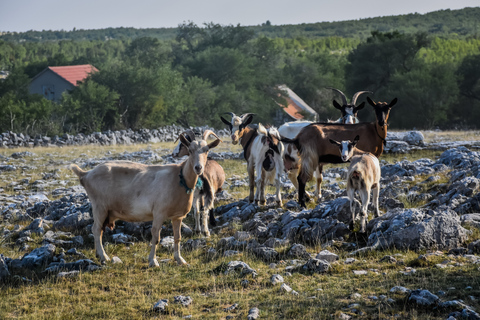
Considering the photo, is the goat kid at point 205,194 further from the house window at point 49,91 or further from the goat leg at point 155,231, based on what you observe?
the house window at point 49,91

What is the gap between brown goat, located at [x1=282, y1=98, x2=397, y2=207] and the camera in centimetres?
1268

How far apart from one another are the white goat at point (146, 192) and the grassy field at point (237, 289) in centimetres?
68

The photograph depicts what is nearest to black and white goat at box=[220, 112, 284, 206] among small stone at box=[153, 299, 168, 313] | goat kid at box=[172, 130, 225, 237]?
goat kid at box=[172, 130, 225, 237]

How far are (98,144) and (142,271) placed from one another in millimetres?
27121

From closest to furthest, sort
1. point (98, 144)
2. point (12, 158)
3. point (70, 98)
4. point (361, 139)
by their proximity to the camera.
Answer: point (361, 139), point (12, 158), point (98, 144), point (70, 98)

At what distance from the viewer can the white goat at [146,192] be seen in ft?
30.2

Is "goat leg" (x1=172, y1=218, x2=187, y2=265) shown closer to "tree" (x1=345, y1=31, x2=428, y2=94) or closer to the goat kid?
the goat kid

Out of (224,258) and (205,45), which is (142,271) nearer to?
(224,258)

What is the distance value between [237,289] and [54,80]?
56.4 m

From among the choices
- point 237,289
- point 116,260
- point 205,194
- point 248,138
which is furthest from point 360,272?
point 248,138

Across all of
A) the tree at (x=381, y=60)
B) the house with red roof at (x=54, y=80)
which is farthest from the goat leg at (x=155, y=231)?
the house with red roof at (x=54, y=80)

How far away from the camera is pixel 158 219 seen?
923 cm

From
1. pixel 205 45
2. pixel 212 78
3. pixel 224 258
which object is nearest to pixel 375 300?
pixel 224 258

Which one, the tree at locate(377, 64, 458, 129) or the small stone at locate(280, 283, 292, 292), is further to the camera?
the tree at locate(377, 64, 458, 129)
